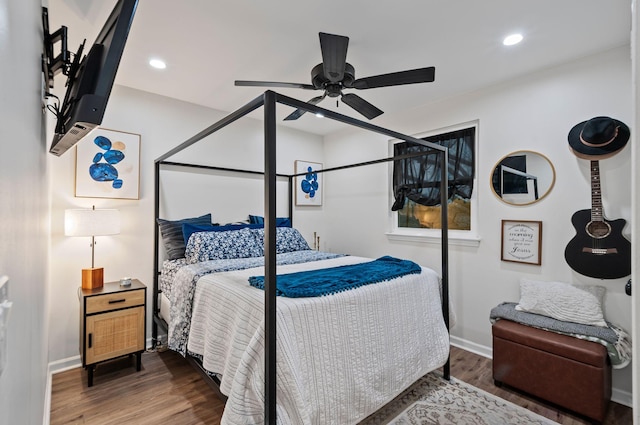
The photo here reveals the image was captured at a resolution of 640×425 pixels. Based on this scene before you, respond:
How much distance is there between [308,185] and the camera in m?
4.49

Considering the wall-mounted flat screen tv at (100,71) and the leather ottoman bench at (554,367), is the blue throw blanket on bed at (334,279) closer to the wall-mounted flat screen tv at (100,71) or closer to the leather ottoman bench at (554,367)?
the leather ottoman bench at (554,367)

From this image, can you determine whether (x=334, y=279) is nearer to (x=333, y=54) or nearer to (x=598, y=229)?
(x=333, y=54)

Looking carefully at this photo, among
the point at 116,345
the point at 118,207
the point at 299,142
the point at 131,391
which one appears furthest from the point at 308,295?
the point at 299,142

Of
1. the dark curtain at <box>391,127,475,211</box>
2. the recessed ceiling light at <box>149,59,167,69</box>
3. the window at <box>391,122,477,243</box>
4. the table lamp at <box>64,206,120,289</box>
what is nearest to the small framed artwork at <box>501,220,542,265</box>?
the window at <box>391,122,477,243</box>

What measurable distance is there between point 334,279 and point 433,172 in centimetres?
211

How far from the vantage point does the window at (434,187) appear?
3.17 m

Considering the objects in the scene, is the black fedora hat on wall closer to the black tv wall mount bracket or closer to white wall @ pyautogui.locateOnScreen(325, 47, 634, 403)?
white wall @ pyautogui.locateOnScreen(325, 47, 634, 403)

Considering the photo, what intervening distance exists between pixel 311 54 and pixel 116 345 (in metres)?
2.81

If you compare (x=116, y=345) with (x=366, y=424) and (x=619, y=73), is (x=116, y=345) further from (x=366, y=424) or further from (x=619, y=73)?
(x=619, y=73)

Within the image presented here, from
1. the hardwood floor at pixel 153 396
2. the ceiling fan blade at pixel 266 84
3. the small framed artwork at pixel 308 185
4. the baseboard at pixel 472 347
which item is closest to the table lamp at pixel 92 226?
the hardwood floor at pixel 153 396

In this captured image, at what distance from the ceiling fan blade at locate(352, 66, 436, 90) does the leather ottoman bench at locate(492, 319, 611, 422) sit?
199 centimetres

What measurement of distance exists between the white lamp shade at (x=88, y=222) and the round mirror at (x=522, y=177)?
11.3ft

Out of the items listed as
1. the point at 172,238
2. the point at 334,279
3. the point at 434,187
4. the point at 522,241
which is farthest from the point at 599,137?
the point at 172,238

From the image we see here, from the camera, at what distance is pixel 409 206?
12.3ft
